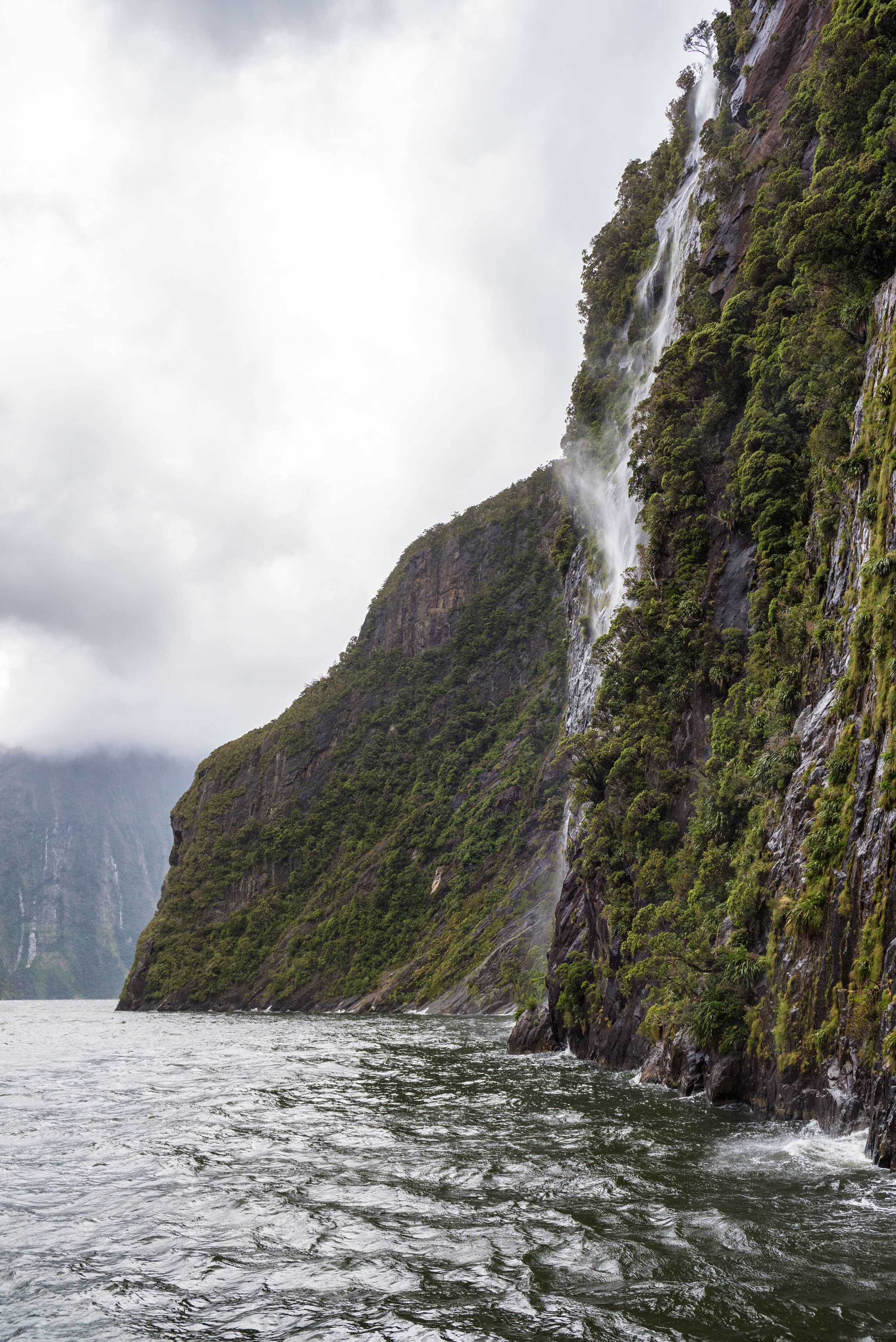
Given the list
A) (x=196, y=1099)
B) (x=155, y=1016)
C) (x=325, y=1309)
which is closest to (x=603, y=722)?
(x=196, y=1099)

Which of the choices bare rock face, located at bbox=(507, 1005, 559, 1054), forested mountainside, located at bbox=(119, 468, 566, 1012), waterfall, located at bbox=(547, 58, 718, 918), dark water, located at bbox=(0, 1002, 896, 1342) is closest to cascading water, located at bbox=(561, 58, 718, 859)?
waterfall, located at bbox=(547, 58, 718, 918)

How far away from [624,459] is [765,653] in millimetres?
22749

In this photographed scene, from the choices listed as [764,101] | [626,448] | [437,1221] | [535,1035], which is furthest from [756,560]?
[764,101]

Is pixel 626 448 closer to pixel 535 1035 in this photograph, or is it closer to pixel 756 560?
pixel 756 560

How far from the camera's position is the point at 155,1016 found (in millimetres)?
75875

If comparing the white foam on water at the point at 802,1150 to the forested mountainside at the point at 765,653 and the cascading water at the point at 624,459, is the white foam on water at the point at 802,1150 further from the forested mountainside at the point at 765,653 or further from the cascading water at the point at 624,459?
the cascading water at the point at 624,459

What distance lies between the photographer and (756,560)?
25.9m

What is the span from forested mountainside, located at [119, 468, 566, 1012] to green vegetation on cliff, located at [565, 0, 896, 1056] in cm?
3522

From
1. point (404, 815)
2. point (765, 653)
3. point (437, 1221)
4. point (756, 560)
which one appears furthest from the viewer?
point (404, 815)

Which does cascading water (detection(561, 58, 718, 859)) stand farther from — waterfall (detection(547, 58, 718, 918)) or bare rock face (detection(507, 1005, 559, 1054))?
bare rock face (detection(507, 1005, 559, 1054))

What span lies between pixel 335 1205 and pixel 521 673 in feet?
314

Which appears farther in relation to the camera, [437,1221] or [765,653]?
[765,653]

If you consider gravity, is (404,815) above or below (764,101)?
below

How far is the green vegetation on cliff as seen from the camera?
18.5 m
